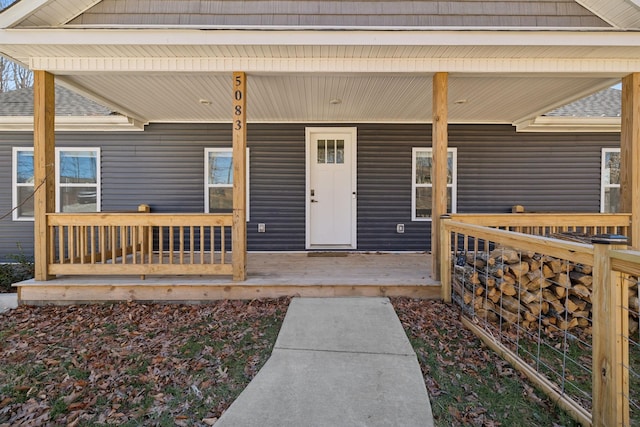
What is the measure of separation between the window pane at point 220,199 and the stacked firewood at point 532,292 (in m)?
4.46

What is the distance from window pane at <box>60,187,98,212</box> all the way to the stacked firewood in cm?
648

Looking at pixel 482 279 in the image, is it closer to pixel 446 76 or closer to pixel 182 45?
pixel 446 76

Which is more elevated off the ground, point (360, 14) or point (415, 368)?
point (360, 14)

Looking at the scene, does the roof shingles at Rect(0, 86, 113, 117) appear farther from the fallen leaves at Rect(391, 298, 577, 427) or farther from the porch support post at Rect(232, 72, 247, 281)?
the fallen leaves at Rect(391, 298, 577, 427)

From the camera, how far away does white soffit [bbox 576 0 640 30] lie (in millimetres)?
3336

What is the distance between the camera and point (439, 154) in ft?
12.2

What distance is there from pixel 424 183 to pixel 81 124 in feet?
20.6

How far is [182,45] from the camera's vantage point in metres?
3.42

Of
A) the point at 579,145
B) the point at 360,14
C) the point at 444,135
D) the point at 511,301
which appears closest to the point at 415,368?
the point at 511,301

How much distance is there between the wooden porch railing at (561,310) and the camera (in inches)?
62.1

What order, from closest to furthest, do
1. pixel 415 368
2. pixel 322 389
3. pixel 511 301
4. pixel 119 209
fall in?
pixel 322 389, pixel 415 368, pixel 511 301, pixel 119 209

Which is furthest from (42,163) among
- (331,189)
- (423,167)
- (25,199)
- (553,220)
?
(553,220)

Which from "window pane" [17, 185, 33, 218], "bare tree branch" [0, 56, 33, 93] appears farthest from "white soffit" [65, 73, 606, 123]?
"bare tree branch" [0, 56, 33, 93]

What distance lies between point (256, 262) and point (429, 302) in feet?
8.57
